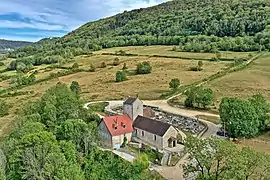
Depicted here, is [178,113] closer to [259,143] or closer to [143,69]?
[259,143]

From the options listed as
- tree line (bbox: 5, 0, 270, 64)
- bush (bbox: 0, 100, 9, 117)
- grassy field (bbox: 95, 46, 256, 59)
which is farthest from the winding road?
tree line (bbox: 5, 0, 270, 64)

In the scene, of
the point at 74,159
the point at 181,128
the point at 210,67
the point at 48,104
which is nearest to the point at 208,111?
the point at 181,128

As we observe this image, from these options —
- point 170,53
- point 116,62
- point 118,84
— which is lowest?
point 118,84

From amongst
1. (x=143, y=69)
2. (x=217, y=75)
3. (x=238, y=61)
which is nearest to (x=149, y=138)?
(x=217, y=75)

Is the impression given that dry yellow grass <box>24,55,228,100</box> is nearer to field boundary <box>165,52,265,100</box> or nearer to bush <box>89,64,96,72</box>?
bush <box>89,64,96,72</box>

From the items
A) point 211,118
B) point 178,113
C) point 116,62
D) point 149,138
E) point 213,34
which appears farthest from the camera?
point 213,34

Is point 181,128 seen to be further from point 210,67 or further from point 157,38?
point 157,38
